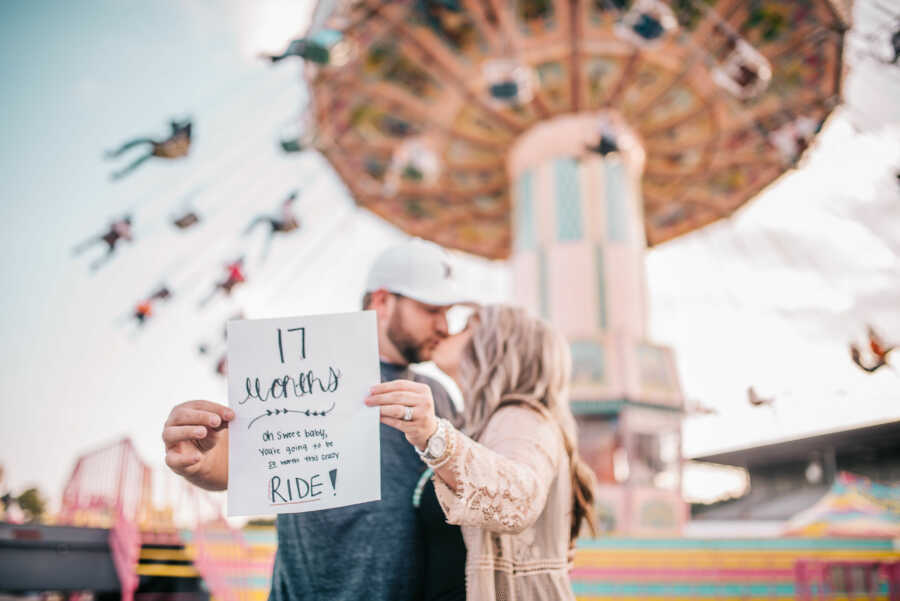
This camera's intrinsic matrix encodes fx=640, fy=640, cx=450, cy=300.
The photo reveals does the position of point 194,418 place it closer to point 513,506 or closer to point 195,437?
point 195,437

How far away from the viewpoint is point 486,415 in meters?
1.87

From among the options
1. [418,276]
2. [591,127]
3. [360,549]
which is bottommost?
[360,549]

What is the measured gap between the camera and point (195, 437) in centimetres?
160

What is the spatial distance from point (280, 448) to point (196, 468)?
300 mm

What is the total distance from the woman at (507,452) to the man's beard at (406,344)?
0.29ft

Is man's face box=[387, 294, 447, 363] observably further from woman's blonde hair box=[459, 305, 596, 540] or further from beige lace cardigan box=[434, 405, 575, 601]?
beige lace cardigan box=[434, 405, 575, 601]

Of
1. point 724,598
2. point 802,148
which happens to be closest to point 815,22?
point 802,148

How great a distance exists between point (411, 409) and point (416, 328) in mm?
694

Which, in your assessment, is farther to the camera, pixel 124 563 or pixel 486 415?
pixel 124 563

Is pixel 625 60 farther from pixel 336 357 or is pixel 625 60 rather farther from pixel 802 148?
pixel 336 357

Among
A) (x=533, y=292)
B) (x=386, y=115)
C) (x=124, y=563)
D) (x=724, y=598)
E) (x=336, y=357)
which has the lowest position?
(x=724, y=598)

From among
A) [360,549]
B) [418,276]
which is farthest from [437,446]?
[418,276]

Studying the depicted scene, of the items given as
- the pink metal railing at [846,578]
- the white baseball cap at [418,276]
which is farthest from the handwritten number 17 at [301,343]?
the pink metal railing at [846,578]

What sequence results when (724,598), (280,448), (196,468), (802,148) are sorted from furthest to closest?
(802,148) < (724,598) < (196,468) < (280,448)
